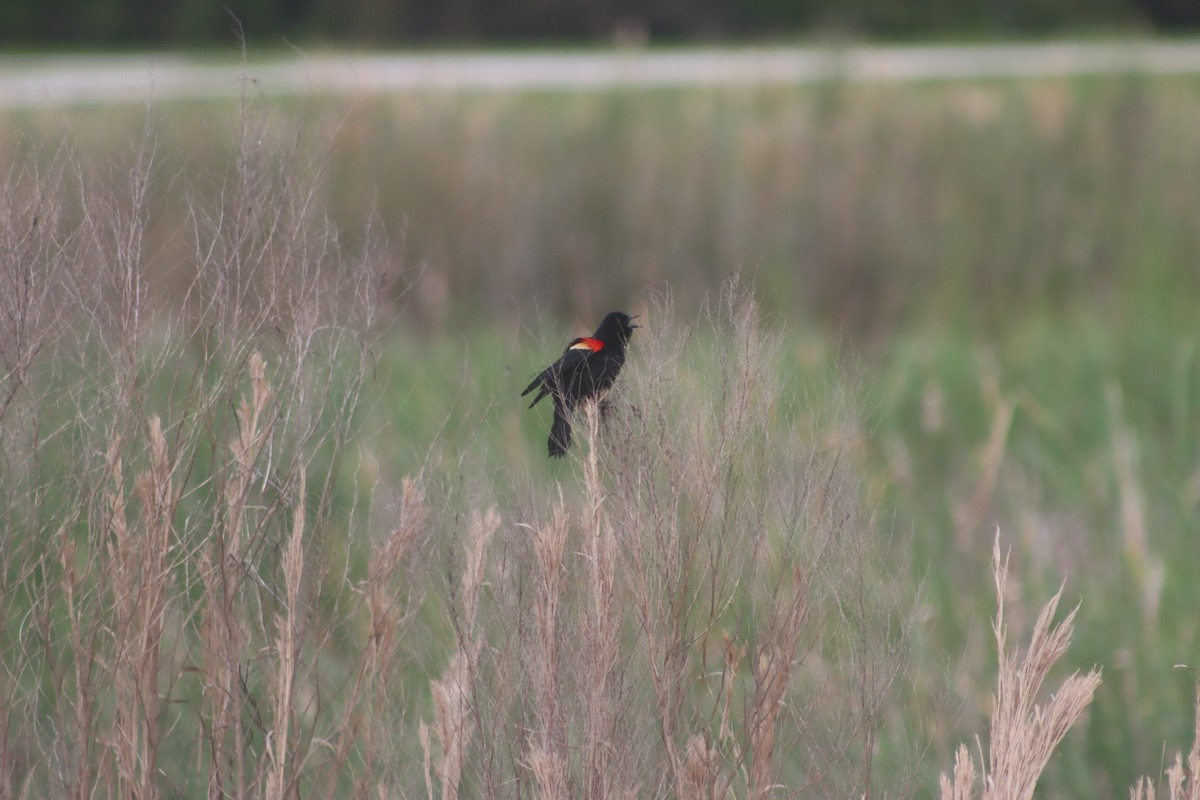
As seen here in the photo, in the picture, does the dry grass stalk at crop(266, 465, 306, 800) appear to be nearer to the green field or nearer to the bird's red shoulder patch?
the green field

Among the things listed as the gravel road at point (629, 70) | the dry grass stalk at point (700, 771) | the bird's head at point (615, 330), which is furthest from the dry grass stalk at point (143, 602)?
the gravel road at point (629, 70)

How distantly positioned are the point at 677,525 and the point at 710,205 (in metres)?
6.44

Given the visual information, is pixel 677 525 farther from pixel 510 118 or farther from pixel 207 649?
pixel 510 118

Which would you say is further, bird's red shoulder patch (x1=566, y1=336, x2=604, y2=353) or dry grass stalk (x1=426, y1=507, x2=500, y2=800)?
dry grass stalk (x1=426, y1=507, x2=500, y2=800)

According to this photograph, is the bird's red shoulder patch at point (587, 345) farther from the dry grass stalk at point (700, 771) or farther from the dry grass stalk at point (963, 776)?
the dry grass stalk at point (963, 776)

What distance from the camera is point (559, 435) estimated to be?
1.63m

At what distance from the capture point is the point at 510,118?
8594mm

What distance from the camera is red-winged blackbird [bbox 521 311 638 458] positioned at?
1611 mm

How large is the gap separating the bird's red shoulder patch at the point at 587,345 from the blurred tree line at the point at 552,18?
848 inches

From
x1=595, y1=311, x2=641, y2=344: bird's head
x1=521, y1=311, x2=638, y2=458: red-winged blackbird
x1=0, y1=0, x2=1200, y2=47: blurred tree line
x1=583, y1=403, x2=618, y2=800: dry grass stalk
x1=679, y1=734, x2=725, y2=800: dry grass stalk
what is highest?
x1=0, y1=0, x2=1200, y2=47: blurred tree line

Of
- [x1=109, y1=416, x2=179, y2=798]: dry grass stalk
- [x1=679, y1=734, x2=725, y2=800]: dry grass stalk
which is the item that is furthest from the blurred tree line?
[x1=679, y1=734, x2=725, y2=800]: dry grass stalk

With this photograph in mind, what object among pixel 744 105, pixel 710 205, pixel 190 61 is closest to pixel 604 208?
pixel 710 205

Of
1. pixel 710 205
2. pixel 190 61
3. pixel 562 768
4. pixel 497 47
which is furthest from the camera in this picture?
pixel 497 47

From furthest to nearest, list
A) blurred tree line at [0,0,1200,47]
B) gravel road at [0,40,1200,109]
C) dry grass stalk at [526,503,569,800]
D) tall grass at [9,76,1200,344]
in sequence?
1. blurred tree line at [0,0,1200,47]
2. tall grass at [9,76,1200,344]
3. gravel road at [0,40,1200,109]
4. dry grass stalk at [526,503,569,800]
